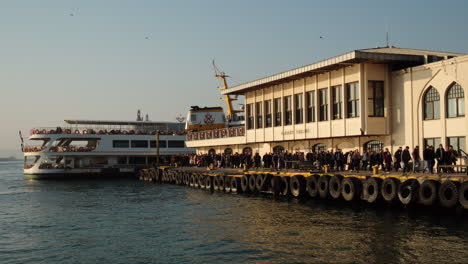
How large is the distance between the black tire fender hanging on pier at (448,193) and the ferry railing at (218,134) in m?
29.8

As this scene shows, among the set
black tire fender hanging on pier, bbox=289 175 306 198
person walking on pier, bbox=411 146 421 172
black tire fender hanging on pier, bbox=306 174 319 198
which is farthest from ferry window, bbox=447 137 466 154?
black tire fender hanging on pier, bbox=289 175 306 198

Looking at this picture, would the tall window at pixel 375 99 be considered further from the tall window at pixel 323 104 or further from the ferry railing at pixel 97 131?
the ferry railing at pixel 97 131

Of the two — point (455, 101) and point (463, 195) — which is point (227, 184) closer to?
point (455, 101)

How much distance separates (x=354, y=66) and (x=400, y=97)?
12.2 ft

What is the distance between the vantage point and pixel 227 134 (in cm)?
5688

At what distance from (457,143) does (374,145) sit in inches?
267

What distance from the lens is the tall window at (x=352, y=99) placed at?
36.3 metres

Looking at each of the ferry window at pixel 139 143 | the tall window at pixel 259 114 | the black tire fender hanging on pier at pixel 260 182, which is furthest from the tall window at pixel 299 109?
the ferry window at pixel 139 143

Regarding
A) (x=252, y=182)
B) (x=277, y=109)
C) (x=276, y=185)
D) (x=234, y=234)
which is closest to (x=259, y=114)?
(x=277, y=109)

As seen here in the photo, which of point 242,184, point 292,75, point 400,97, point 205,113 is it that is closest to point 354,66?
point 400,97

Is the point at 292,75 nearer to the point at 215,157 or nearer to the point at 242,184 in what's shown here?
the point at 242,184

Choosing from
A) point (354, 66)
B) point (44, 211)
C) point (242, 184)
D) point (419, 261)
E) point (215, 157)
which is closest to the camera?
point (419, 261)

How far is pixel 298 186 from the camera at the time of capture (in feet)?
113

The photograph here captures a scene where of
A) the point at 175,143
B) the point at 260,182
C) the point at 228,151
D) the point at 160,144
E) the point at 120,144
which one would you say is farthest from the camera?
the point at 175,143
